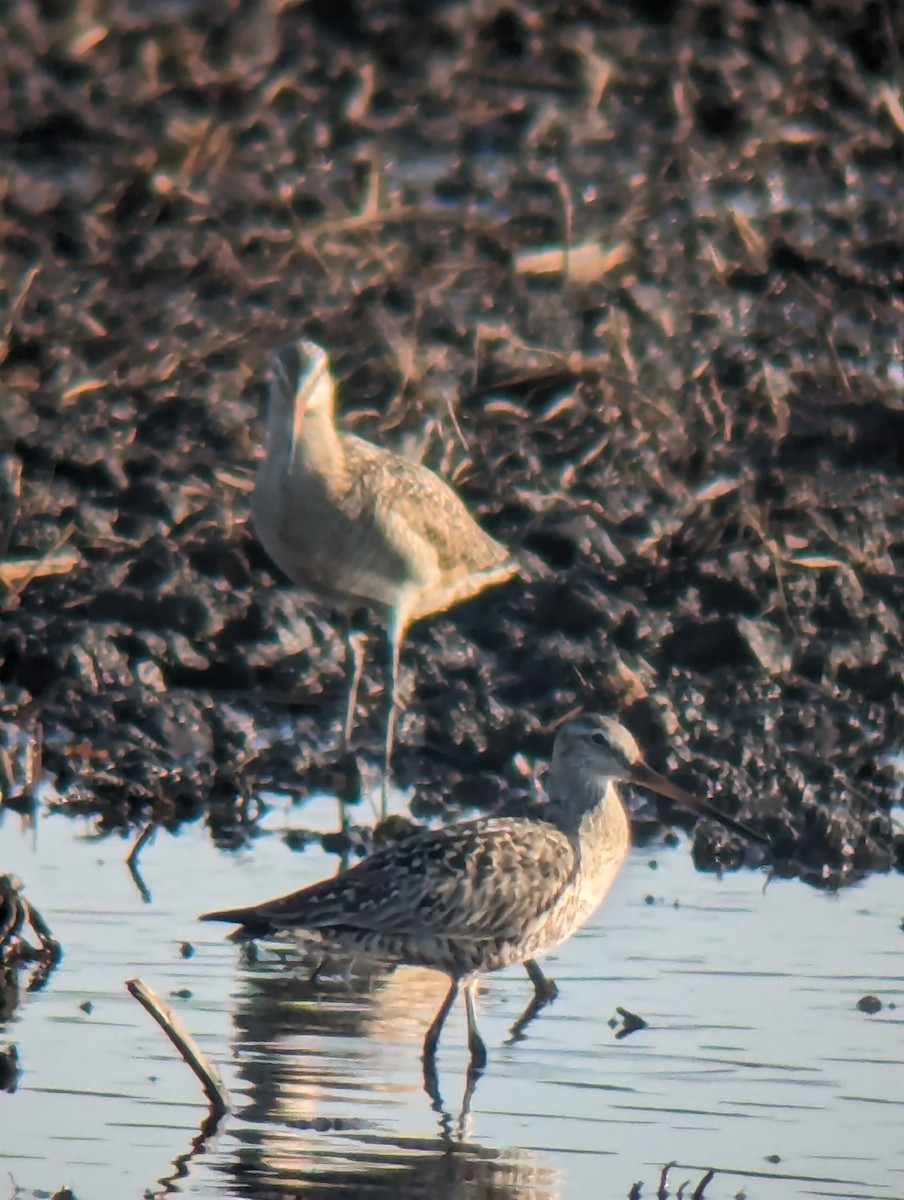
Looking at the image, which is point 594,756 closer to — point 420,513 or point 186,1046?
point 186,1046

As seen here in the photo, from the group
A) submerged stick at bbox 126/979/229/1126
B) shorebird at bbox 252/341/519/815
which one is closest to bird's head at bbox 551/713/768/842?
shorebird at bbox 252/341/519/815

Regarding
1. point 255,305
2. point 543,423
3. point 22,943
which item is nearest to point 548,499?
point 543,423

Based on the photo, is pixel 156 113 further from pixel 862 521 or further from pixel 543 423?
pixel 862 521

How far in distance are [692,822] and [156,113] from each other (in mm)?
6862

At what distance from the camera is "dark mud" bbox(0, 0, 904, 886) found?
36.1 ft

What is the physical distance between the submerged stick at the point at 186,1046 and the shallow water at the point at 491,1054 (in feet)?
0.21

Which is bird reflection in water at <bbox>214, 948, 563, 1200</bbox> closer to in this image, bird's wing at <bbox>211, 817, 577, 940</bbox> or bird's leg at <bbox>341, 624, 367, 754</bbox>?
bird's wing at <bbox>211, 817, 577, 940</bbox>

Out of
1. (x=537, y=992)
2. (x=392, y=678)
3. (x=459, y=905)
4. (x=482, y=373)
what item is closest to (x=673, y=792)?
(x=537, y=992)

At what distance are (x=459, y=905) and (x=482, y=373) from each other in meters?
6.09

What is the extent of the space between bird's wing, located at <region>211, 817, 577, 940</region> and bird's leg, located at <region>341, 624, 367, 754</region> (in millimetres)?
2784

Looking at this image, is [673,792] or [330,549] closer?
[673,792]

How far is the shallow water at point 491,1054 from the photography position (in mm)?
6523

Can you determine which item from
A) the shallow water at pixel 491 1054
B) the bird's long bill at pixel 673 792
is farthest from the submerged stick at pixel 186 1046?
the bird's long bill at pixel 673 792

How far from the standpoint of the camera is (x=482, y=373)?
45.0ft
